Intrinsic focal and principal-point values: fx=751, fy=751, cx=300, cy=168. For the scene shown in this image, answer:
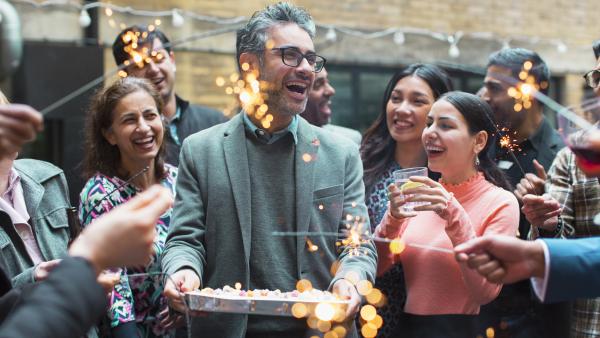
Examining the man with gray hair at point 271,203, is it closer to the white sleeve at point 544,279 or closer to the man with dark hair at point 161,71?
the white sleeve at point 544,279

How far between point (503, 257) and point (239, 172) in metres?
1.26

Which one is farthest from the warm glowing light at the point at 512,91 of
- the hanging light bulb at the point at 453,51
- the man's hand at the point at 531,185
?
the hanging light bulb at the point at 453,51

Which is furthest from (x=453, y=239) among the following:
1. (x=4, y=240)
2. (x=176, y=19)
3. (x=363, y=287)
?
(x=176, y=19)

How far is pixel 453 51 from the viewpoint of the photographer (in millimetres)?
8438

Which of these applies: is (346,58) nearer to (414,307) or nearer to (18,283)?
(414,307)

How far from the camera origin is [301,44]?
132 inches

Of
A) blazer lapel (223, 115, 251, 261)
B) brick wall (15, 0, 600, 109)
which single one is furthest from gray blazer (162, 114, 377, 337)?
brick wall (15, 0, 600, 109)

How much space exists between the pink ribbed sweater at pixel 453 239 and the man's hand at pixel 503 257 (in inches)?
26.5

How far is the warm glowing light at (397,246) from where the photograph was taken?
129 inches

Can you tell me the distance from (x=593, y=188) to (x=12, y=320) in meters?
2.56

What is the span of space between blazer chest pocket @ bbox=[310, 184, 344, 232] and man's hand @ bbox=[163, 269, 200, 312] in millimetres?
583

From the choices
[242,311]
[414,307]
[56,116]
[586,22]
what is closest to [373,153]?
[414,307]

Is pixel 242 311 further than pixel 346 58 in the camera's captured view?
No

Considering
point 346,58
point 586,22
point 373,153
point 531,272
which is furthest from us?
point 586,22
